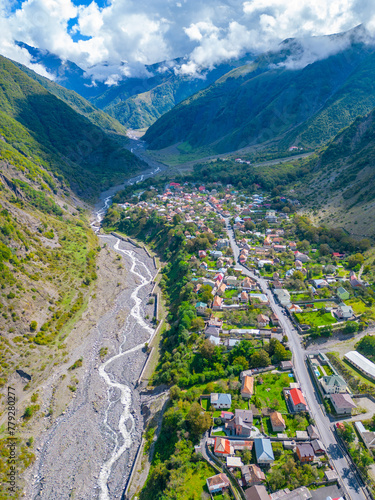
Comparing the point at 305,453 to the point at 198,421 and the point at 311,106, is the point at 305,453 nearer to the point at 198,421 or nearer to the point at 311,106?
the point at 198,421

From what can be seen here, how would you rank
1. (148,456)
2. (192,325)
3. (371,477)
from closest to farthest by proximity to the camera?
(371,477) → (148,456) → (192,325)

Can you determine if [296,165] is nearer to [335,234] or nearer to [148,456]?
[335,234]

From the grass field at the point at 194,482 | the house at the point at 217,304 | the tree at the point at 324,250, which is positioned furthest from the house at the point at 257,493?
the tree at the point at 324,250

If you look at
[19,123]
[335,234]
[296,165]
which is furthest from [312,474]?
[19,123]

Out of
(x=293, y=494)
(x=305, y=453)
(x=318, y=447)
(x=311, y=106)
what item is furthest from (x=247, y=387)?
(x=311, y=106)

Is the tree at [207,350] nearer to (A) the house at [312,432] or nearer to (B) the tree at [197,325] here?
(B) the tree at [197,325]

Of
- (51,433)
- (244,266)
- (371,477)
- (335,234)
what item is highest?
(335,234)

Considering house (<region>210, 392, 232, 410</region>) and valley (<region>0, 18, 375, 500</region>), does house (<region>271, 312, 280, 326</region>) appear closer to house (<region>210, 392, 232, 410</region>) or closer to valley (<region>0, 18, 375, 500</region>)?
valley (<region>0, 18, 375, 500</region>)
